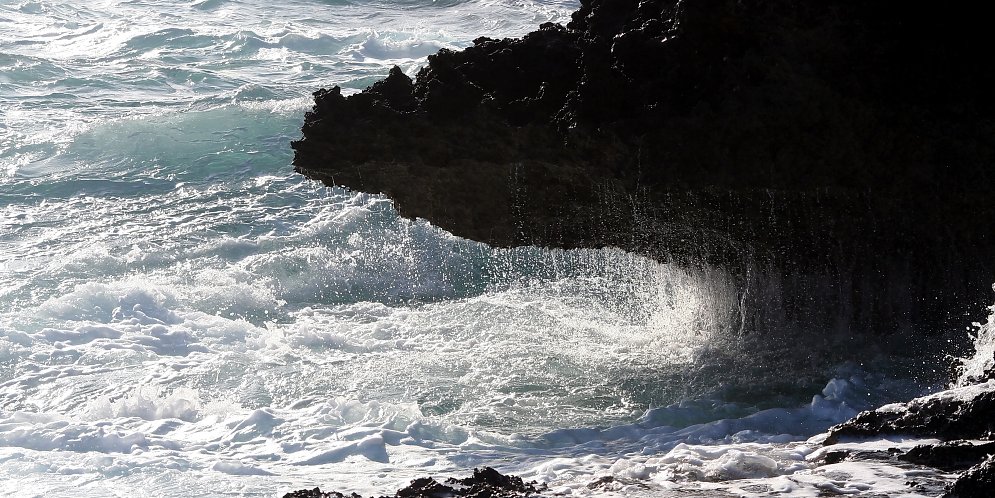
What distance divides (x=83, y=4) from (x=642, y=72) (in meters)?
21.1

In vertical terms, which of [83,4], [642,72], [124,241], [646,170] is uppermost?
[83,4]

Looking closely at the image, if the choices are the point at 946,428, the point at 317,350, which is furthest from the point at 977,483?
the point at 317,350

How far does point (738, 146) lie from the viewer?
7.09 m

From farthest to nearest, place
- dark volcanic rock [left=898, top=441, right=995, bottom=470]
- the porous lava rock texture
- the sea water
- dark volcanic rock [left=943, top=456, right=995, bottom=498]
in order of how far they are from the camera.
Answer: the porous lava rock texture → the sea water → dark volcanic rock [left=898, top=441, right=995, bottom=470] → dark volcanic rock [left=943, top=456, right=995, bottom=498]

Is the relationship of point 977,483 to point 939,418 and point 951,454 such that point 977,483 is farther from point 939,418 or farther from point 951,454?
point 939,418

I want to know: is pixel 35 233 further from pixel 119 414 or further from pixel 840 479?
pixel 840 479

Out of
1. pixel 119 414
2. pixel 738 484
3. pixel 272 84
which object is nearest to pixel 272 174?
pixel 272 84

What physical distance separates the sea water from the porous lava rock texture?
2.25 ft

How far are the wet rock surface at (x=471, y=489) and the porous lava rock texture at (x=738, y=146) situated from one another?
108 inches

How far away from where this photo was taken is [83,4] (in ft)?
81.8

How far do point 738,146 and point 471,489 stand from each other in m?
3.16

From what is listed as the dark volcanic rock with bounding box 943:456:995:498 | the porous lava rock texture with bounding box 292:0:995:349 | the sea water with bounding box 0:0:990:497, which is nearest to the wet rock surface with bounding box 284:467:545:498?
the sea water with bounding box 0:0:990:497

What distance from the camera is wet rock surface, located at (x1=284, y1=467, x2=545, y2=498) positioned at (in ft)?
17.0

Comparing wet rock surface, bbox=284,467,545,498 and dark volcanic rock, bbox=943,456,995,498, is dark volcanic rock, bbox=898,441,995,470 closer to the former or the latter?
dark volcanic rock, bbox=943,456,995,498
